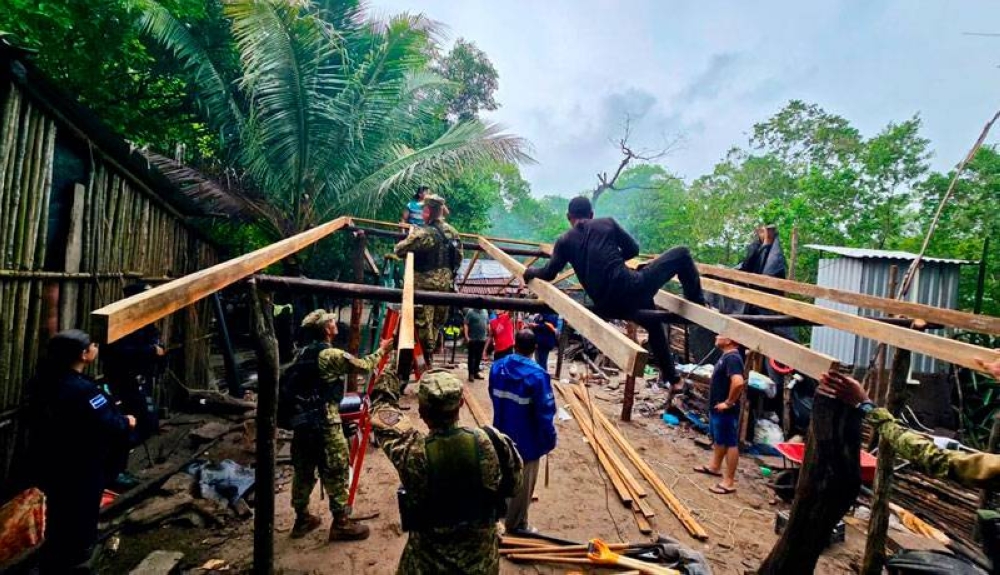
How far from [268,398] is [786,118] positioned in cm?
2631

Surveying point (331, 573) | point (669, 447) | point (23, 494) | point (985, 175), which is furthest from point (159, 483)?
point (985, 175)

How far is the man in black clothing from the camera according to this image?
3562 mm

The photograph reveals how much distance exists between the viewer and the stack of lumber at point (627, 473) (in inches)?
184

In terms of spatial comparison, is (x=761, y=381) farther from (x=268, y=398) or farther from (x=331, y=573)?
(x=268, y=398)

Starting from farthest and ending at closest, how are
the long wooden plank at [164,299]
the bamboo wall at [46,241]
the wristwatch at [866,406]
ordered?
the bamboo wall at [46,241]
the wristwatch at [866,406]
the long wooden plank at [164,299]

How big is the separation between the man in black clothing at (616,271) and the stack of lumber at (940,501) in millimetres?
4139

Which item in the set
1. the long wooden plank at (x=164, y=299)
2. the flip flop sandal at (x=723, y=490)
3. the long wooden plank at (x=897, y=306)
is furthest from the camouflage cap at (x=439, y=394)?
the flip flop sandal at (x=723, y=490)

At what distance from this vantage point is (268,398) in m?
3.24

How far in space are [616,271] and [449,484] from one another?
2169 mm

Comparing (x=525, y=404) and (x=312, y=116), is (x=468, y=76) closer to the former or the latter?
(x=312, y=116)

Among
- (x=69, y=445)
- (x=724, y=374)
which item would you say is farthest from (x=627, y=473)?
(x=69, y=445)

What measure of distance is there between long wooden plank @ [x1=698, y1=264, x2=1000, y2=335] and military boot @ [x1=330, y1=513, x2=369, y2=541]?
4.78m

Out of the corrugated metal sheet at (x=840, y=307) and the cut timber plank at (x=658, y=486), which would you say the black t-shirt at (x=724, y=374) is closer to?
the cut timber plank at (x=658, y=486)

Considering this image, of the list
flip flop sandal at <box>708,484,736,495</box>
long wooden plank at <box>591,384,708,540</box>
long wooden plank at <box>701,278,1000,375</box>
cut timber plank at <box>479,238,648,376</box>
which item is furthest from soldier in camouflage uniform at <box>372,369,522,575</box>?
flip flop sandal at <box>708,484,736,495</box>
